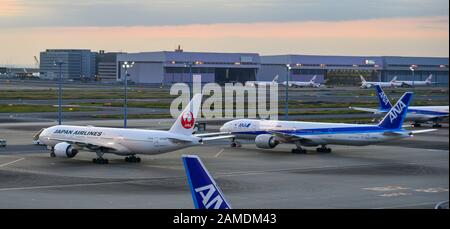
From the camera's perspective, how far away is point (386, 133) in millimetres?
75125

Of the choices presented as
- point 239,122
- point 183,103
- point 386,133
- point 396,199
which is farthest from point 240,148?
point 183,103

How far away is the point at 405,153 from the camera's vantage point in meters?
80.6

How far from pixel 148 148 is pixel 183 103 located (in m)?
92.5

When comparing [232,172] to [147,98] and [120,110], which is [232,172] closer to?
[120,110]

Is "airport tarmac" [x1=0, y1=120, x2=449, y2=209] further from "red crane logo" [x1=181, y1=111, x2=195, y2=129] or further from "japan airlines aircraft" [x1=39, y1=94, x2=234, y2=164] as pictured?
"red crane logo" [x1=181, y1=111, x2=195, y2=129]

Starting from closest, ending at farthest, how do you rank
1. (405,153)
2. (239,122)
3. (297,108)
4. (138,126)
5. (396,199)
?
(396,199) → (405,153) → (239,122) → (138,126) → (297,108)

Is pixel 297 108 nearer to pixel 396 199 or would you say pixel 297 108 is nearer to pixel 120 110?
pixel 120 110

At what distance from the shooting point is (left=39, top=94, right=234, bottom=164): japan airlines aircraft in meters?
66.5

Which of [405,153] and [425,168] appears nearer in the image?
[425,168]

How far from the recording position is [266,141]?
82312 mm

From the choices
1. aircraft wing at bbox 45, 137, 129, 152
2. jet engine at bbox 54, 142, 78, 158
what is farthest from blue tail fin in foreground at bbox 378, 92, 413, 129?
jet engine at bbox 54, 142, 78, 158

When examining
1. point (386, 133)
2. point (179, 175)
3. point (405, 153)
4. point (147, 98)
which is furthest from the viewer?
point (147, 98)

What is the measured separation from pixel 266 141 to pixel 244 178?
23111mm

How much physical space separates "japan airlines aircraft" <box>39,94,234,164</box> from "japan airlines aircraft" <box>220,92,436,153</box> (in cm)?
1379
